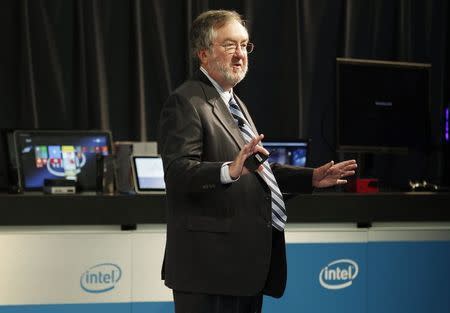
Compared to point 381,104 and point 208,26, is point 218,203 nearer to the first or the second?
point 208,26

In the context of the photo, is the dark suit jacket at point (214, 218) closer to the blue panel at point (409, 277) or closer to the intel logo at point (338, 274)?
the intel logo at point (338, 274)

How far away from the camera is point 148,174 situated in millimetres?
3330

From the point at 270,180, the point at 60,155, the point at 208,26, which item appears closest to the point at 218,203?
the point at 270,180

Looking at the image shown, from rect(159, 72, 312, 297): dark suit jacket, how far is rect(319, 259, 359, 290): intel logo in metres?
1.15

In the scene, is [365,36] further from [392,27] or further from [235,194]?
[235,194]

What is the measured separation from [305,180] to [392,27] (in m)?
2.39

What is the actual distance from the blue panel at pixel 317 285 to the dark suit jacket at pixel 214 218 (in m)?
1.09

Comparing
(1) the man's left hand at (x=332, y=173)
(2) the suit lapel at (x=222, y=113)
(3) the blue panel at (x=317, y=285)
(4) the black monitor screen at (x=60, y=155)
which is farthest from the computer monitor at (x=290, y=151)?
(2) the suit lapel at (x=222, y=113)

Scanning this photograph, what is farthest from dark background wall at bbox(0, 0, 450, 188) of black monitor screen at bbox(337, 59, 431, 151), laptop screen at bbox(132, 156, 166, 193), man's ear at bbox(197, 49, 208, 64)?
man's ear at bbox(197, 49, 208, 64)

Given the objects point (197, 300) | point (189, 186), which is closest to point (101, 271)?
point (197, 300)

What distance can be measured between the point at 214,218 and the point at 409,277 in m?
1.63

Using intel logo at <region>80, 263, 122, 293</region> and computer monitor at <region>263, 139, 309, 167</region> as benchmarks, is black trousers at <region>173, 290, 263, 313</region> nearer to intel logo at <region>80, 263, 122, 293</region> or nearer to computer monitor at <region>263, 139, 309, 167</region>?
intel logo at <region>80, 263, 122, 293</region>

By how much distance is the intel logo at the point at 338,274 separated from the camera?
10.6 feet

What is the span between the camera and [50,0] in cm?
388
